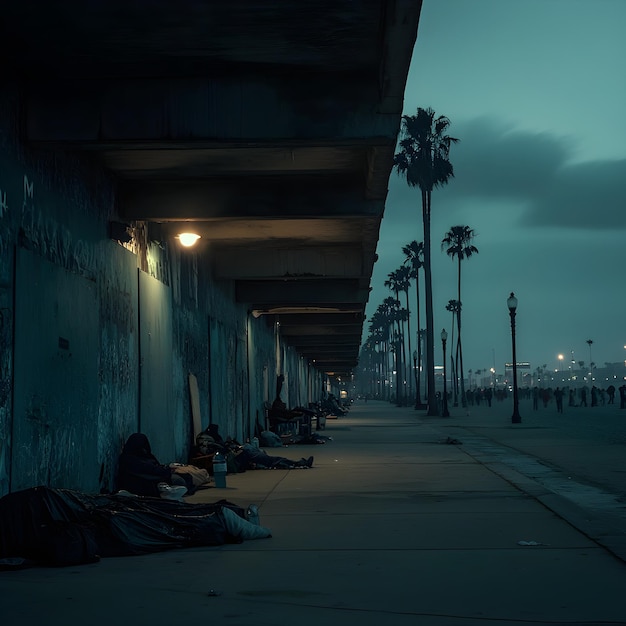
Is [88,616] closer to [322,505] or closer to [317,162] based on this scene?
[322,505]

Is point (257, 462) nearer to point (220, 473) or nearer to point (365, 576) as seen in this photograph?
point (220, 473)

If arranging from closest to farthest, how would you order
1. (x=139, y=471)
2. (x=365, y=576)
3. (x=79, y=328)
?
(x=365, y=576) → (x=79, y=328) → (x=139, y=471)

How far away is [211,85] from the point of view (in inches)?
389

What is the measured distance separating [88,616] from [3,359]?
353cm

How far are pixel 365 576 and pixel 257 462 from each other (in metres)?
10.8

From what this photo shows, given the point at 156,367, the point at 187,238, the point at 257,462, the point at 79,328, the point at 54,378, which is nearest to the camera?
the point at 54,378

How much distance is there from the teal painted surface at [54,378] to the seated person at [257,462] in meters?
6.27

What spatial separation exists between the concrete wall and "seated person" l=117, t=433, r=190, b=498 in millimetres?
176

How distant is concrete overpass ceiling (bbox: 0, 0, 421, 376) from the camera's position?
829 cm

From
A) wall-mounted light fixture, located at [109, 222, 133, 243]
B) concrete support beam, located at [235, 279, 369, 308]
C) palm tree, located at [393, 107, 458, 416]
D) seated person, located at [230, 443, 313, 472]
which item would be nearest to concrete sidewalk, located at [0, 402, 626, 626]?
wall-mounted light fixture, located at [109, 222, 133, 243]

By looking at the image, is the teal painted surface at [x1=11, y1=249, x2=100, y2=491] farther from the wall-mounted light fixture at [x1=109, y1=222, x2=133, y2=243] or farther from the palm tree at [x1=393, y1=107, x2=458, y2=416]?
the palm tree at [x1=393, y1=107, x2=458, y2=416]

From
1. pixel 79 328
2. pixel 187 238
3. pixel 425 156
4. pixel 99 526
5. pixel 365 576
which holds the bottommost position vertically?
pixel 365 576

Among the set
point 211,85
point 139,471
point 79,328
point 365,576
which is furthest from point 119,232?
point 365,576

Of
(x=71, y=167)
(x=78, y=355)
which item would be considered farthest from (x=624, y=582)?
(x=71, y=167)
